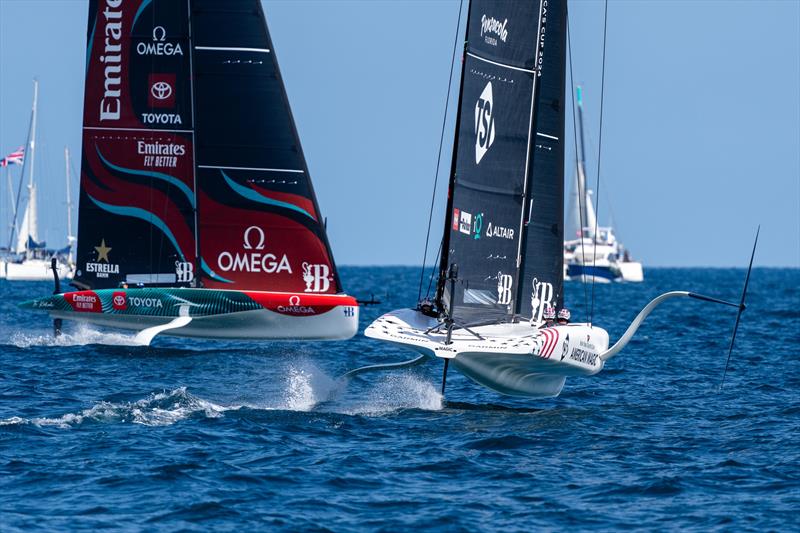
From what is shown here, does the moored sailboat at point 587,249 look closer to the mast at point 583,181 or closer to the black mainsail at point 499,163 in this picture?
the mast at point 583,181

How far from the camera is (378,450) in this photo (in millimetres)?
15539

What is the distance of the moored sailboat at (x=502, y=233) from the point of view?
58.1 ft

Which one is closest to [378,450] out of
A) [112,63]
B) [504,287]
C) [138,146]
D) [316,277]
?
[504,287]

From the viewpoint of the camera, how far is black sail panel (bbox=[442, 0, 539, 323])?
18062mm

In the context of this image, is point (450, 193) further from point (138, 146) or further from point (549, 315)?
point (138, 146)

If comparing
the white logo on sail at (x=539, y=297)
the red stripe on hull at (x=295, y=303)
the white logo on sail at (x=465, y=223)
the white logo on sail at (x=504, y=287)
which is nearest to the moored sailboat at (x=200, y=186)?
the red stripe on hull at (x=295, y=303)

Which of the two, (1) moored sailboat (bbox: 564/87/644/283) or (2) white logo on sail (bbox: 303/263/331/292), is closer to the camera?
(2) white logo on sail (bbox: 303/263/331/292)

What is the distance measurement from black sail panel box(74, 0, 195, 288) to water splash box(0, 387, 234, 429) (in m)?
8.35

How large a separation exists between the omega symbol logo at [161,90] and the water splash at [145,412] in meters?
9.43

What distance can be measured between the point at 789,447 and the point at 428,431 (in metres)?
4.58

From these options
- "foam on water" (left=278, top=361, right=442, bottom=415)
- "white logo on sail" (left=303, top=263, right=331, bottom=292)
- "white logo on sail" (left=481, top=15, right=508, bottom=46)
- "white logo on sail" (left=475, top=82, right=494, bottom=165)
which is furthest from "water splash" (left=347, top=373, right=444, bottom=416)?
"white logo on sail" (left=481, top=15, right=508, bottom=46)

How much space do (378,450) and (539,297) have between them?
16.7 ft

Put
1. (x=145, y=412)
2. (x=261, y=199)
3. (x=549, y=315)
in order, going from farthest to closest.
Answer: (x=261, y=199), (x=549, y=315), (x=145, y=412)

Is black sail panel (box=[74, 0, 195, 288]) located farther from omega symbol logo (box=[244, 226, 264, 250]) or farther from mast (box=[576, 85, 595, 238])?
mast (box=[576, 85, 595, 238])
